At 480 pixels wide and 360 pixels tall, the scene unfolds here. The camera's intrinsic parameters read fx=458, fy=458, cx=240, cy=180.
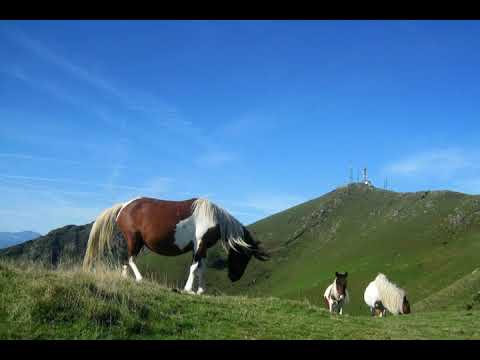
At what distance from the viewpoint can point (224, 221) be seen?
12281 millimetres

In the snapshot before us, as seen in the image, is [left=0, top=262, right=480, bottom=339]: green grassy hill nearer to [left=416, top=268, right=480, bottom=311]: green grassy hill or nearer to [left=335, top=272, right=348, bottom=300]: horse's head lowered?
[left=335, top=272, right=348, bottom=300]: horse's head lowered

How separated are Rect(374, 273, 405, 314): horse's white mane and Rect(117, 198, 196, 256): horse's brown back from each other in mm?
15481

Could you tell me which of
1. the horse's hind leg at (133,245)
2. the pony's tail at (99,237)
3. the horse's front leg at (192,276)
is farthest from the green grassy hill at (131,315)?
the pony's tail at (99,237)

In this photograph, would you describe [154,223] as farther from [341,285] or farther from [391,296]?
[391,296]

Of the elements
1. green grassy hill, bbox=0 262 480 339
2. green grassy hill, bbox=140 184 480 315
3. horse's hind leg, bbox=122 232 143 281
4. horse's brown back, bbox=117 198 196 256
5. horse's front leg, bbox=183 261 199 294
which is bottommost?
green grassy hill, bbox=0 262 480 339

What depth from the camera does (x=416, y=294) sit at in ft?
234

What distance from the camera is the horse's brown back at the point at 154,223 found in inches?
463

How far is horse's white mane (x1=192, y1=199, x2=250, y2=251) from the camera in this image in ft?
39.4

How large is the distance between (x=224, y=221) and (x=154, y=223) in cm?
185

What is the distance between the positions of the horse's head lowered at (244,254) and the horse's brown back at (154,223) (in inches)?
61.8

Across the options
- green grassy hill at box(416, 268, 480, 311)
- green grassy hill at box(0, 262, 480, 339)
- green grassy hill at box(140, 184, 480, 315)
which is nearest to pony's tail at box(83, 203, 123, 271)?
green grassy hill at box(0, 262, 480, 339)

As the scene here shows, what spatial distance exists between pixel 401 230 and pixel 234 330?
122838 millimetres
